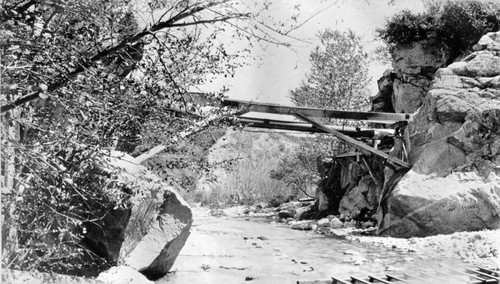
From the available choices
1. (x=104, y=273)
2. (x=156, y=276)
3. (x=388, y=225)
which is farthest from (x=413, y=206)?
(x=104, y=273)

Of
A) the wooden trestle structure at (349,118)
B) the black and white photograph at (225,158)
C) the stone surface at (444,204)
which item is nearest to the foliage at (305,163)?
the black and white photograph at (225,158)

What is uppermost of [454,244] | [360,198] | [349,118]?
[349,118]

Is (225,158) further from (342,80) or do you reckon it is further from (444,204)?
(342,80)

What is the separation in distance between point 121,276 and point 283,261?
4245 millimetres

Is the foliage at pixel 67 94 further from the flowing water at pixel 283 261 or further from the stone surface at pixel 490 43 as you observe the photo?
the stone surface at pixel 490 43

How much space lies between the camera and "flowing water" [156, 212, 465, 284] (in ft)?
23.1

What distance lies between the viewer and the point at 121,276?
15.9ft

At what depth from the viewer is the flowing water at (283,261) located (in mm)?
7043

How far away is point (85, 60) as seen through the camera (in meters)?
2.36

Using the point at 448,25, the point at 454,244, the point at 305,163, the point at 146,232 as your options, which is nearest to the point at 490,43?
the point at 448,25

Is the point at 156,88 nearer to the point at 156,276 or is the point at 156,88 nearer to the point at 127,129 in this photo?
the point at 127,129

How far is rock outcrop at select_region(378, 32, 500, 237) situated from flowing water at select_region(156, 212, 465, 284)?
122cm

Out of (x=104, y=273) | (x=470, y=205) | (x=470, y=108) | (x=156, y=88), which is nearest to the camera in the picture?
(x=156, y=88)

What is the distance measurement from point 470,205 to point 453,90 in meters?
2.57
